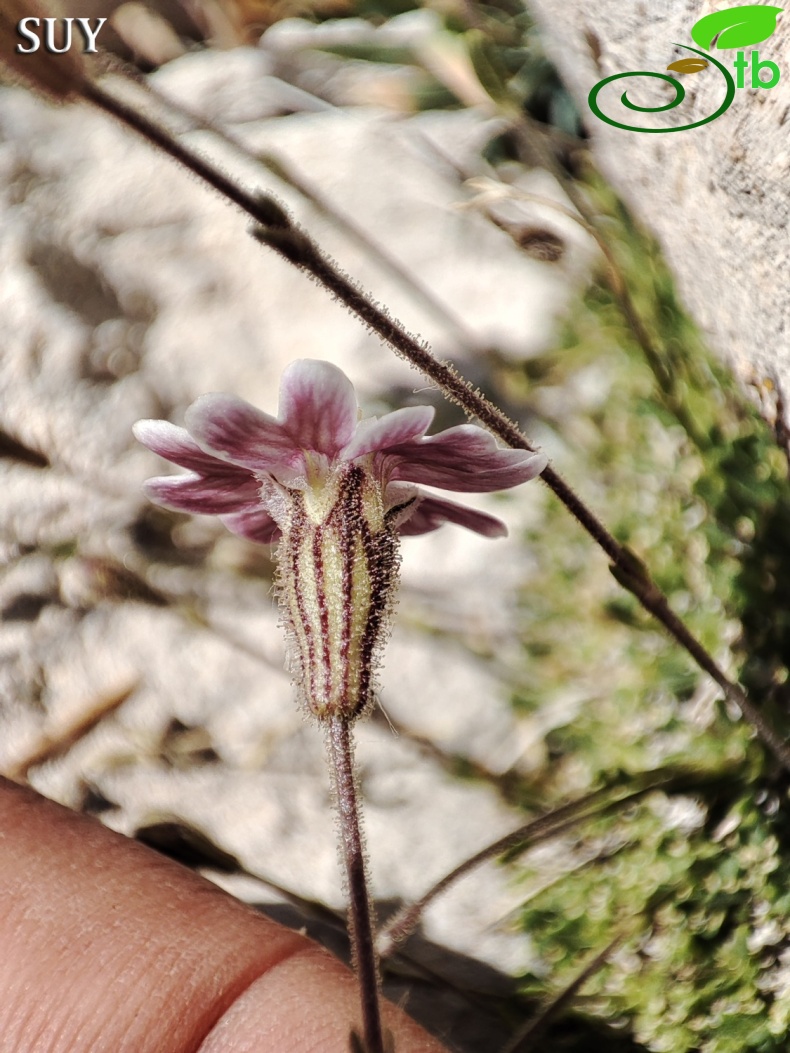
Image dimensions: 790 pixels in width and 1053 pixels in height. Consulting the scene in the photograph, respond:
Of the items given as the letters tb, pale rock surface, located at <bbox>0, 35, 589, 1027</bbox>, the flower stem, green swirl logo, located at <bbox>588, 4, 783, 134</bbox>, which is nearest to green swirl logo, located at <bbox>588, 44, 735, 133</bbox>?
green swirl logo, located at <bbox>588, 4, 783, 134</bbox>

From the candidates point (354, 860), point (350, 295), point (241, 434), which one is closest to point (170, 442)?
point (241, 434)

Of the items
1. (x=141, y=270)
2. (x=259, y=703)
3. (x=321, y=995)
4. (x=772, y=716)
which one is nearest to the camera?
(x=321, y=995)

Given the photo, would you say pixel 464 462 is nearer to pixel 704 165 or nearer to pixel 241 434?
pixel 241 434

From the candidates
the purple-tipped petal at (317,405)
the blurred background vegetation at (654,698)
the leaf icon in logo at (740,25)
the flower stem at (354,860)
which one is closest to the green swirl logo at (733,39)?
the leaf icon in logo at (740,25)

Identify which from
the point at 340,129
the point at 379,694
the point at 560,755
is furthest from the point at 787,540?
the point at 340,129

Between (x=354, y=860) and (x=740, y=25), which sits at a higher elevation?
(x=740, y=25)

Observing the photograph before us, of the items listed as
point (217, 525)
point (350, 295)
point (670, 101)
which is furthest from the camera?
point (217, 525)

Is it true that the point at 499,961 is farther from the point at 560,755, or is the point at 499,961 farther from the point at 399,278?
the point at 399,278
